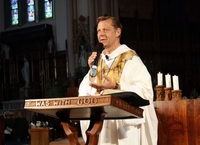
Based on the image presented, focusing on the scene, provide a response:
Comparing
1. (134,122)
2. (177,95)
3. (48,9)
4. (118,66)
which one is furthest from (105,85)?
(48,9)

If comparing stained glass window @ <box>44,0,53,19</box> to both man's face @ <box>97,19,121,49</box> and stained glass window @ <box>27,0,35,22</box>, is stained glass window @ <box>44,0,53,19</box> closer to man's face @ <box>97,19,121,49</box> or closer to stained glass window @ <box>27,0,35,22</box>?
stained glass window @ <box>27,0,35,22</box>

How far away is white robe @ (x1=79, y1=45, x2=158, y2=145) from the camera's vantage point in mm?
2578

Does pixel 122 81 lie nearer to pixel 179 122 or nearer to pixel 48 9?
pixel 179 122

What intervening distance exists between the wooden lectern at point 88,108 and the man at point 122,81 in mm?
296

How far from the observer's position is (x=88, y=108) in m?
2.04

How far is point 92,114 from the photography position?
7.27 ft

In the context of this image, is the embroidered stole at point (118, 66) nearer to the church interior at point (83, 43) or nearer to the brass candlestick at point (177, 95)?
the brass candlestick at point (177, 95)

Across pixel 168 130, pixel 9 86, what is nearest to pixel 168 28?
pixel 9 86

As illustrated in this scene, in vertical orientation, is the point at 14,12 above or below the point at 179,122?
above

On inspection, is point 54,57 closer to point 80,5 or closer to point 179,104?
point 80,5

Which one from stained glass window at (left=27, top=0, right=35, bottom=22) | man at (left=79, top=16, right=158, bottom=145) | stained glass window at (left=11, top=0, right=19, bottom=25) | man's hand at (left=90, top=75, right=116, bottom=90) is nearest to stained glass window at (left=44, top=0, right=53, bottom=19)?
stained glass window at (left=27, top=0, right=35, bottom=22)

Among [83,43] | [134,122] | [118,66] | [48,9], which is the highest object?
[48,9]

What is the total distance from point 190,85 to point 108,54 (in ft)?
35.6

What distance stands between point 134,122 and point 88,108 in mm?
580
